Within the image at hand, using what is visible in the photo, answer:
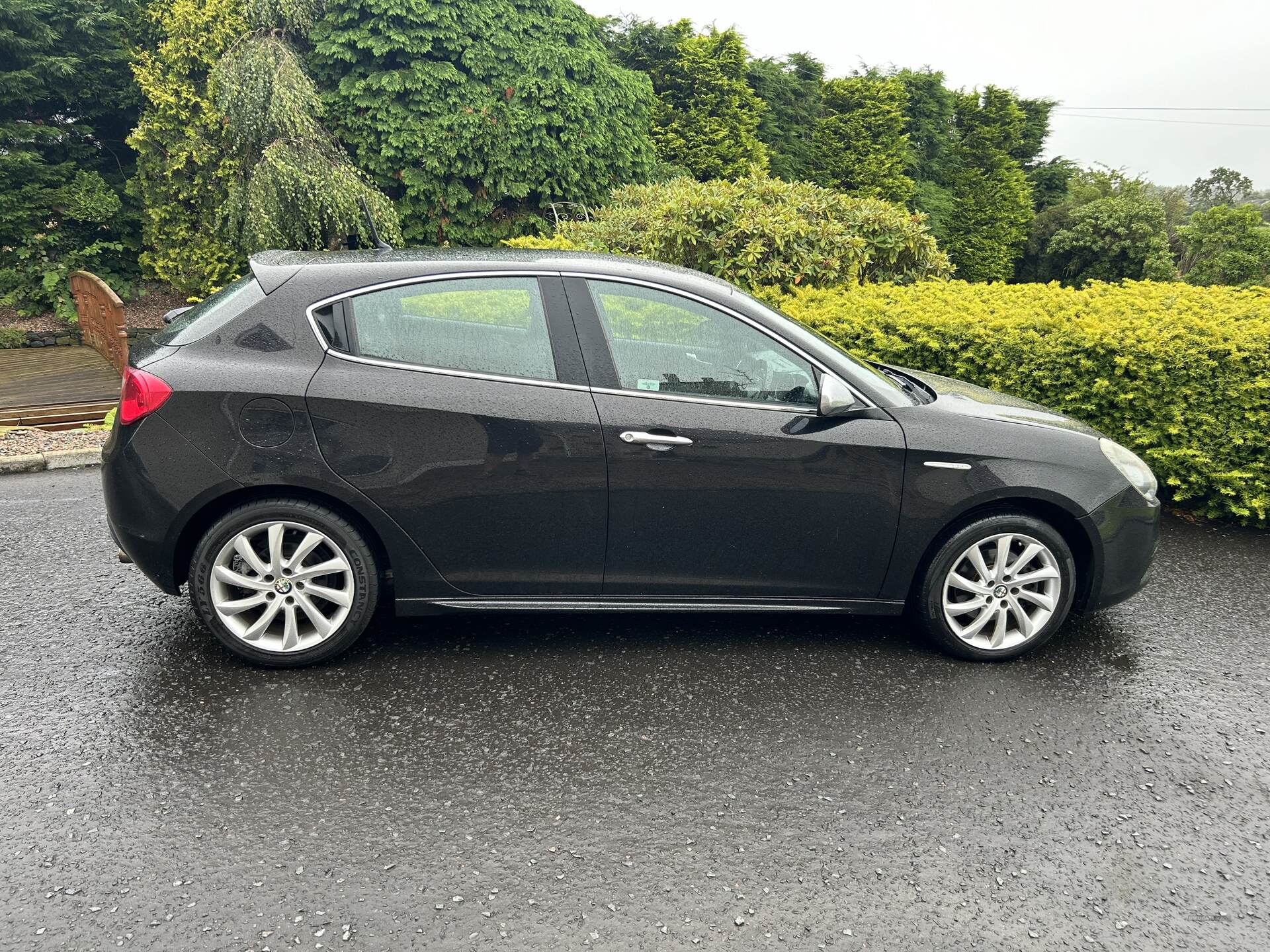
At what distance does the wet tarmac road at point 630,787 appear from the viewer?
2443 mm

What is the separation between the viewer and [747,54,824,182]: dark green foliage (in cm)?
2644

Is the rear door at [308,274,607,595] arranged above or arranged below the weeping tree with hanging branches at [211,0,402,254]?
below

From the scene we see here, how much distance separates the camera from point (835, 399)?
11.9ft

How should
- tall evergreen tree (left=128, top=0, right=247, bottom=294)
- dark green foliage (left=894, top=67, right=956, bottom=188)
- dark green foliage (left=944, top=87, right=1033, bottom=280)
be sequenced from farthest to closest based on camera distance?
dark green foliage (left=944, top=87, right=1033, bottom=280), dark green foliage (left=894, top=67, right=956, bottom=188), tall evergreen tree (left=128, top=0, right=247, bottom=294)

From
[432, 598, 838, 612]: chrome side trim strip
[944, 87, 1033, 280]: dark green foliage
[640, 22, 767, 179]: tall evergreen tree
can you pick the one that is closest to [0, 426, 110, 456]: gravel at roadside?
[432, 598, 838, 612]: chrome side trim strip

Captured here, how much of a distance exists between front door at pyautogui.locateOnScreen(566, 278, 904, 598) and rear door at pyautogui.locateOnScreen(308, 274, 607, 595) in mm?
117

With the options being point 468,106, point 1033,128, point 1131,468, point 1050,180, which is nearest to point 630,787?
point 1131,468

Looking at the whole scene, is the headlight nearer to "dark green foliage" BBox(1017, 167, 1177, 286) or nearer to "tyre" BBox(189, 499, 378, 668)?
"tyre" BBox(189, 499, 378, 668)

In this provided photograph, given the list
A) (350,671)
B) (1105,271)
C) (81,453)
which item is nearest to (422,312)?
(350,671)

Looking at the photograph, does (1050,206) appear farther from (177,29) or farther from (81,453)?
(81,453)

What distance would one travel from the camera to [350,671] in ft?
12.2

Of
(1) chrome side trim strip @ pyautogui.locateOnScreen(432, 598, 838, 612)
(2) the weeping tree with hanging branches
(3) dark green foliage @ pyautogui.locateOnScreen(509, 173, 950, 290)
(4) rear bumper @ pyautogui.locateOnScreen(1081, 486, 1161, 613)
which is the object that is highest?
(2) the weeping tree with hanging branches

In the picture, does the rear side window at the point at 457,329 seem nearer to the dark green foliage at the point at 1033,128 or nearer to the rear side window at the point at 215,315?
the rear side window at the point at 215,315

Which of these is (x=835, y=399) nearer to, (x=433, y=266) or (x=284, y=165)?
(x=433, y=266)
